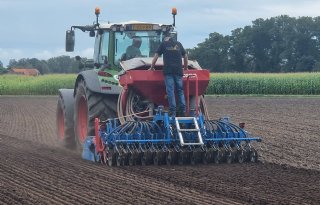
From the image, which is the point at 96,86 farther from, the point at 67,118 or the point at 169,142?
the point at 67,118

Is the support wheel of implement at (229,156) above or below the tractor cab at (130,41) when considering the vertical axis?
below

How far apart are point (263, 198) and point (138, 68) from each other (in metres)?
4.72

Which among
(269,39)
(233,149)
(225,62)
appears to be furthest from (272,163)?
(269,39)

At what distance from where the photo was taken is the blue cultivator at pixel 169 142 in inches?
440

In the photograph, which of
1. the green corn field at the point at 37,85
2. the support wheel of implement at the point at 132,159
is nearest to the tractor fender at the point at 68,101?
the support wheel of implement at the point at 132,159

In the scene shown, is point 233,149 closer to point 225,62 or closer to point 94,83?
point 94,83

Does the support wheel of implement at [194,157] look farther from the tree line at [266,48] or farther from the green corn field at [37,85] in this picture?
the tree line at [266,48]

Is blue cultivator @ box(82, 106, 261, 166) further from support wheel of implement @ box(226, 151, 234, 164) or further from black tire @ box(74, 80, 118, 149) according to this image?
black tire @ box(74, 80, 118, 149)

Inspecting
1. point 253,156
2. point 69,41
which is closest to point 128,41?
point 69,41

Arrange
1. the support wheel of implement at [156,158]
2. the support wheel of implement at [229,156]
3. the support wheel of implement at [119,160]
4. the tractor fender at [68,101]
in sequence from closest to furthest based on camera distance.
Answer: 1. the support wheel of implement at [119,160]
2. the support wheel of implement at [156,158]
3. the support wheel of implement at [229,156]
4. the tractor fender at [68,101]

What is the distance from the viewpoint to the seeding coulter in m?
11.3

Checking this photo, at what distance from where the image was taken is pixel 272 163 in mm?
11477

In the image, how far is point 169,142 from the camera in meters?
11.4

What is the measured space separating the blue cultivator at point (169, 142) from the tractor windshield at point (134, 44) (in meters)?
1.55
